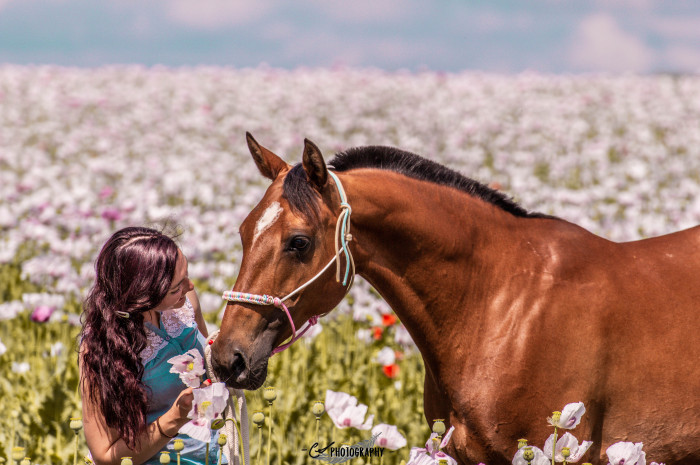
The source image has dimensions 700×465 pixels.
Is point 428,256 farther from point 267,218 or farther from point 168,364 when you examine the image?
point 168,364

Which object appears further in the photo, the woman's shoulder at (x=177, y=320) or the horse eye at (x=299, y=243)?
the woman's shoulder at (x=177, y=320)

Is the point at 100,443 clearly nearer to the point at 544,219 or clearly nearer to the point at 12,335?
the point at 544,219

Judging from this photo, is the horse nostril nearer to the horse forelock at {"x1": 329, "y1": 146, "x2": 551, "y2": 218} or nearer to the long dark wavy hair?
the long dark wavy hair

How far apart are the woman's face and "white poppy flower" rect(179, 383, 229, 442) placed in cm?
68

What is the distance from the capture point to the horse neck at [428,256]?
358 centimetres

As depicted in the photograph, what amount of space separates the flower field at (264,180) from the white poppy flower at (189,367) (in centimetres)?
142

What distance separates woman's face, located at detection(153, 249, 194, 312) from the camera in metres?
3.43

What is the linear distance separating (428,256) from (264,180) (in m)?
10.7

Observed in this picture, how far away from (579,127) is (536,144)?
159cm

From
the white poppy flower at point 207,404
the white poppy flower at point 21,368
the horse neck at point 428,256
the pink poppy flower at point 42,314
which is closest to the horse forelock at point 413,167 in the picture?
the horse neck at point 428,256

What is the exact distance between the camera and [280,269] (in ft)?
10.9

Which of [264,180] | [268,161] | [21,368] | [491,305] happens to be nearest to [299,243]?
[268,161]

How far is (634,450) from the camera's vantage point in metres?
2.87

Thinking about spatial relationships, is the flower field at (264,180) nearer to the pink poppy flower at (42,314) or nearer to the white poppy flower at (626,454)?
the pink poppy flower at (42,314)
